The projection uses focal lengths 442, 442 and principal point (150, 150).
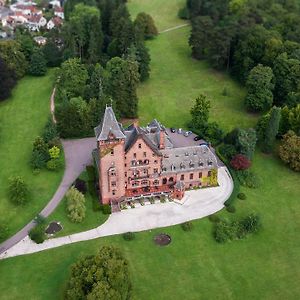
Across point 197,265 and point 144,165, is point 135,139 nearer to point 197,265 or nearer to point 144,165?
point 144,165

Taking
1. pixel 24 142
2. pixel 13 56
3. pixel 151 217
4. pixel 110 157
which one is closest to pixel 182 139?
pixel 151 217

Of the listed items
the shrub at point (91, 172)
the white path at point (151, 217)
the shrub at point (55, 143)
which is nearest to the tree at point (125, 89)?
the shrub at point (55, 143)

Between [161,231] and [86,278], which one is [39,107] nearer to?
→ [161,231]

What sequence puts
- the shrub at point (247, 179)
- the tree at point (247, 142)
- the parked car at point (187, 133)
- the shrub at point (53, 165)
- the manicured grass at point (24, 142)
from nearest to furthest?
1. the manicured grass at point (24, 142)
2. the shrub at point (247, 179)
3. the tree at point (247, 142)
4. the shrub at point (53, 165)
5. the parked car at point (187, 133)

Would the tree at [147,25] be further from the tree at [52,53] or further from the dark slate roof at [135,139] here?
the dark slate roof at [135,139]

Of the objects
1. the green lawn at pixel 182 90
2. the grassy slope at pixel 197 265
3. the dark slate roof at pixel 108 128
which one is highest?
the dark slate roof at pixel 108 128

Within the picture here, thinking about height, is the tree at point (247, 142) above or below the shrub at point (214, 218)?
above

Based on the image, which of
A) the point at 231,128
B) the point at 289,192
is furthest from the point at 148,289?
the point at 231,128
